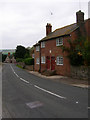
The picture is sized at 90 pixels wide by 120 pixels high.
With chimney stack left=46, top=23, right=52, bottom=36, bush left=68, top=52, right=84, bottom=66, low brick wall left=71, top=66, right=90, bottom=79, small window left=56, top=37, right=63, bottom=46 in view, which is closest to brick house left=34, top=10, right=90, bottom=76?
small window left=56, top=37, right=63, bottom=46

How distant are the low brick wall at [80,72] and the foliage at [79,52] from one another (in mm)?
638

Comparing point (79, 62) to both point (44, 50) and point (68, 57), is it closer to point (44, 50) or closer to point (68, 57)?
point (68, 57)

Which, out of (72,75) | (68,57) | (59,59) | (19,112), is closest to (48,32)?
(59,59)

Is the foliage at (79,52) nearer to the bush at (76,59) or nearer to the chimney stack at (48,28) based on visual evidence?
the bush at (76,59)

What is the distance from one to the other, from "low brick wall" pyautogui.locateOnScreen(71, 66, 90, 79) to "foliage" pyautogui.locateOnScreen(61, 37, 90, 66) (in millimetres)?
638

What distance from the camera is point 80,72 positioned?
579 inches

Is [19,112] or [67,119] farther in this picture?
[19,112]

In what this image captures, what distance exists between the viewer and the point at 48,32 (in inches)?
1057

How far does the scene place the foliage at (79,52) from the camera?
1358 centimetres

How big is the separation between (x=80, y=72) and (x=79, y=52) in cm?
241

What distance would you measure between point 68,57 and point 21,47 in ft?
226

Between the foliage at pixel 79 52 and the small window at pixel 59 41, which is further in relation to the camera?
the small window at pixel 59 41

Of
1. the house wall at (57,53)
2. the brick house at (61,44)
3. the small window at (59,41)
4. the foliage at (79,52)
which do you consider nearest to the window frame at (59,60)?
Result: the brick house at (61,44)

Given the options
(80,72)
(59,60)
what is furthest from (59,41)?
(80,72)
